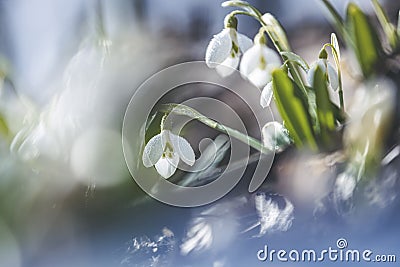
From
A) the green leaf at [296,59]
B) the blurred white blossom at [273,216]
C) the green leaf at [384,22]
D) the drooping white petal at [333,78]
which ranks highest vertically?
the green leaf at [384,22]

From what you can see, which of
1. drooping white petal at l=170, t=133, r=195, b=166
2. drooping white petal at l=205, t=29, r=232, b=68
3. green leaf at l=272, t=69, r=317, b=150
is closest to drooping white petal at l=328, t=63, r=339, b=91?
green leaf at l=272, t=69, r=317, b=150

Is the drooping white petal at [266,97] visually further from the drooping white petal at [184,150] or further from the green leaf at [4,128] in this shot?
the green leaf at [4,128]

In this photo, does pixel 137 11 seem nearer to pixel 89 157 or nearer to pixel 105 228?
pixel 89 157

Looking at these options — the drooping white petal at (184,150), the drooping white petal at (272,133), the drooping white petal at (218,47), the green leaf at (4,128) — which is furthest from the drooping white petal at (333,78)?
the green leaf at (4,128)

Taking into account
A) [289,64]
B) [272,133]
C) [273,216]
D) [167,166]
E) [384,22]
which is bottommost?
[273,216]

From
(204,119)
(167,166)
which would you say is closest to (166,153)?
(167,166)

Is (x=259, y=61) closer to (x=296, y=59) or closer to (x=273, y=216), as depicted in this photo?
(x=296, y=59)

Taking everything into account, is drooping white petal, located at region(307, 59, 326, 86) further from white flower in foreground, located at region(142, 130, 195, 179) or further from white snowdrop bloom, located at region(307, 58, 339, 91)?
white flower in foreground, located at region(142, 130, 195, 179)
